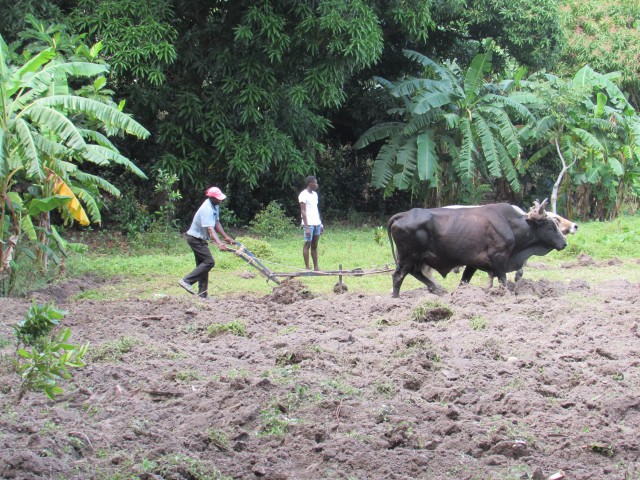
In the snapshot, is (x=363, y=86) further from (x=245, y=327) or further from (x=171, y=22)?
(x=245, y=327)

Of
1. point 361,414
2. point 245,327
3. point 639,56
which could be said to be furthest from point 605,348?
point 639,56

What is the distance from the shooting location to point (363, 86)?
69.3 ft

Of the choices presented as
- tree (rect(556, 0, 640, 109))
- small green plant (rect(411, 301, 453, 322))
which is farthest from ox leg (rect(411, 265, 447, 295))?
tree (rect(556, 0, 640, 109))

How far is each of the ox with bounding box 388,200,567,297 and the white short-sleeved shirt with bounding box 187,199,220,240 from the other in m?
2.34

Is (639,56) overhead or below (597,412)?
overhead

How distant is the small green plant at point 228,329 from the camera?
28.5 ft

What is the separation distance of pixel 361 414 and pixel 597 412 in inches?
69.7

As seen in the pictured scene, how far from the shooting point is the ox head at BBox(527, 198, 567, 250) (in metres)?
11.4

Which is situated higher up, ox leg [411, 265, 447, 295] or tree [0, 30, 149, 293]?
tree [0, 30, 149, 293]

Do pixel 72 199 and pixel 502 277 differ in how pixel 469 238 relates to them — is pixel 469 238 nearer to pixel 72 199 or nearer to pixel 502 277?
pixel 502 277

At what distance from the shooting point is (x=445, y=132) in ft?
64.1

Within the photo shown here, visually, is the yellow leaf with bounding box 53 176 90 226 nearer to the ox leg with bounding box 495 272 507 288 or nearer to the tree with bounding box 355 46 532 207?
the ox leg with bounding box 495 272 507 288

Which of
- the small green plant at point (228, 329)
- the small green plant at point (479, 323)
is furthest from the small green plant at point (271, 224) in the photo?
the small green plant at point (479, 323)

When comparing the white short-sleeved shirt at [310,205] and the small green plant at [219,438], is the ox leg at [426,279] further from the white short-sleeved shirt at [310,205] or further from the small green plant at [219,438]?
the small green plant at [219,438]
